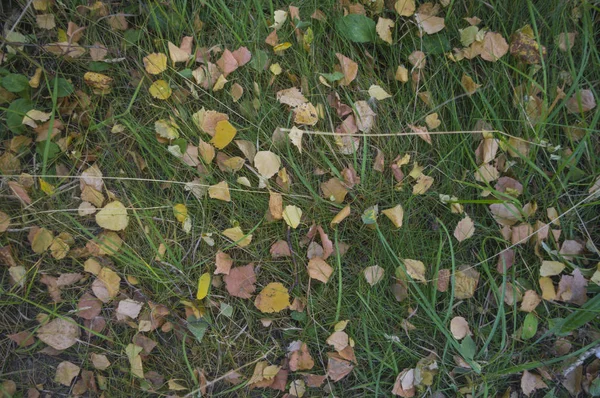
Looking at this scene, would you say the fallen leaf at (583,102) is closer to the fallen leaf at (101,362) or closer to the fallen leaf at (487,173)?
the fallen leaf at (487,173)

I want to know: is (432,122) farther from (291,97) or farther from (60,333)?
(60,333)

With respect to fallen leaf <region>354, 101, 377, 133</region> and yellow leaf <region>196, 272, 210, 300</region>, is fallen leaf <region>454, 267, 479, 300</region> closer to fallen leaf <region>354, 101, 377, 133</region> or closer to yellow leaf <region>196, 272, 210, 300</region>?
fallen leaf <region>354, 101, 377, 133</region>

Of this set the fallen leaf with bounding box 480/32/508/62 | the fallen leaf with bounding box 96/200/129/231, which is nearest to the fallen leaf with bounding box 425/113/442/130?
the fallen leaf with bounding box 480/32/508/62

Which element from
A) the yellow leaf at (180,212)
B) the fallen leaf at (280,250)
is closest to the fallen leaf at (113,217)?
the yellow leaf at (180,212)

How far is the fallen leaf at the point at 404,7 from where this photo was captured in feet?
5.99

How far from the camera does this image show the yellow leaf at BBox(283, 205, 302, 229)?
1.75 metres

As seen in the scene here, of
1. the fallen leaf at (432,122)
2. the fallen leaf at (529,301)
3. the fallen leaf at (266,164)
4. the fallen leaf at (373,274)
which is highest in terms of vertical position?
the fallen leaf at (432,122)

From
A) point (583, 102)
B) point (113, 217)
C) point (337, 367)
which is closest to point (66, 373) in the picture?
point (113, 217)

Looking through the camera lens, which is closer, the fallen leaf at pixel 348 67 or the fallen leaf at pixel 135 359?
the fallen leaf at pixel 135 359

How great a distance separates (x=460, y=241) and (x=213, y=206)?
83 centimetres

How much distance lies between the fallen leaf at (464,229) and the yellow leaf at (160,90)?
106cm

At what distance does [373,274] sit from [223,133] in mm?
675

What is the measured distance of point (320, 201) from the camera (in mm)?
1789

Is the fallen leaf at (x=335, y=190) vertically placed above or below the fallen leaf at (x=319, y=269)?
above
